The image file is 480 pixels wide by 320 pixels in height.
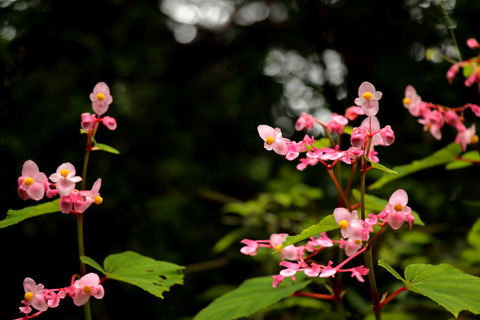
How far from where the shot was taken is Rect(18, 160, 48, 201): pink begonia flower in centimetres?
83

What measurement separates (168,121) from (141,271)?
70.5 inches

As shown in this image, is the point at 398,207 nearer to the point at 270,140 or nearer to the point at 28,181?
the point at 270,140

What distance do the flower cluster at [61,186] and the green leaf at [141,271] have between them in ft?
0.52

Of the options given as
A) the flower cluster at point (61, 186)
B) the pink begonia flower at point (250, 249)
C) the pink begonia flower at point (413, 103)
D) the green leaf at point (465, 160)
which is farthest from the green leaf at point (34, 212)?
the green leaf at point (465, 160)

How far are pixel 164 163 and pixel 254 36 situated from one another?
901 mm

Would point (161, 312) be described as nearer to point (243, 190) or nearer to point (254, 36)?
point (243, 190)

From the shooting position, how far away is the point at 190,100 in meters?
2.98

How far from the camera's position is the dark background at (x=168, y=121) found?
6.90ft

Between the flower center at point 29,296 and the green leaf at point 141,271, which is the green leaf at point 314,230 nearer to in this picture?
the green leaf at point 141,271

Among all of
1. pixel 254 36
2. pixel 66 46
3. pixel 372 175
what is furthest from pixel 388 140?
pixel 254 36

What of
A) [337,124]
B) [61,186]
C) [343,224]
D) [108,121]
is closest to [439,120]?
[337,124]

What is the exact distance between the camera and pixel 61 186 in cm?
82

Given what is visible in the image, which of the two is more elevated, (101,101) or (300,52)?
(101,101)

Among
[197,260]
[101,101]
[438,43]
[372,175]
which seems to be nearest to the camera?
[101,101]
